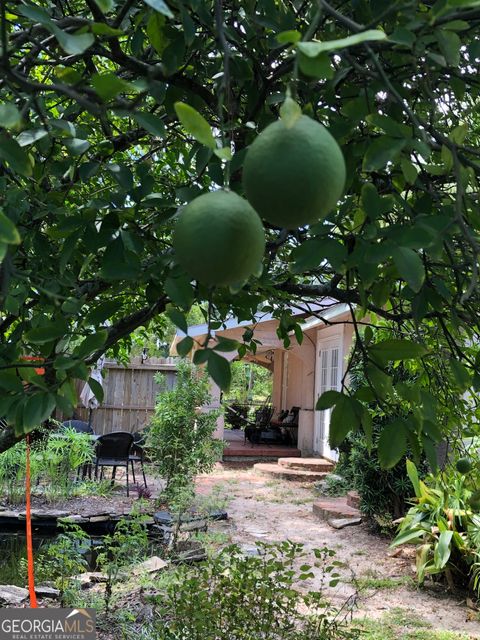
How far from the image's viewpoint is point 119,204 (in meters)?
1.64

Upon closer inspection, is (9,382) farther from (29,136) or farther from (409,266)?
(409,266)

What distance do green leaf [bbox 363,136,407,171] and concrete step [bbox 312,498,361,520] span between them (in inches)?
295

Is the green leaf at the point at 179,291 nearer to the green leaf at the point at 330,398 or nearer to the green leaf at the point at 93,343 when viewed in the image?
the green leaf at the point at 93,343

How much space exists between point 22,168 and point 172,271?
0.39m

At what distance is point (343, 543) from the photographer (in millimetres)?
7105

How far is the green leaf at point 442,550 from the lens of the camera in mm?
5250

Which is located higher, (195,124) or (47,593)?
(195,124)

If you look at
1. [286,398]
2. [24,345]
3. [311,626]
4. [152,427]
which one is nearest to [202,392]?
[152,427]

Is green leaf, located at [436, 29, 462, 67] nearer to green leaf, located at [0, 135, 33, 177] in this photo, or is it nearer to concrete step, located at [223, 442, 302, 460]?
green leaf, located at [0, 135, 33, 177]

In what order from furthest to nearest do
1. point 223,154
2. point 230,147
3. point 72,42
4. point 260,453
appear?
point 260,453, point 230,147, point 72,42, point 223,154

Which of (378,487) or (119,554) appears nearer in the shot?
(119,554)

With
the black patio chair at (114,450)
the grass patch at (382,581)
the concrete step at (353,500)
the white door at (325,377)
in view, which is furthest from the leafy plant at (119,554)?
the white door at (325,377)

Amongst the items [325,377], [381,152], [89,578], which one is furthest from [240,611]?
[325,377]

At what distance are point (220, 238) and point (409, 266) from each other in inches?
19.9
